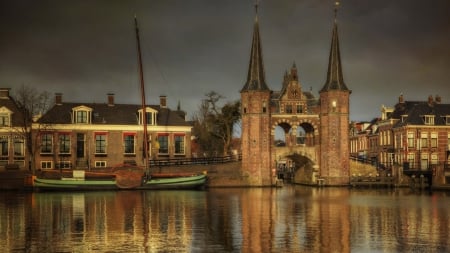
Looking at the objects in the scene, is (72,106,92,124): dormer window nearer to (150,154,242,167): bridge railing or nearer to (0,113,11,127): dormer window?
(0,113,11,127): dormer window

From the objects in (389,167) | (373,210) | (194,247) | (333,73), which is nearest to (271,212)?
(373,210)

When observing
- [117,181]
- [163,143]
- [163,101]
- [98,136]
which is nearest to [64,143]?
[98,136]

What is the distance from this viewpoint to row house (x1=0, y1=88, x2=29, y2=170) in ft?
214

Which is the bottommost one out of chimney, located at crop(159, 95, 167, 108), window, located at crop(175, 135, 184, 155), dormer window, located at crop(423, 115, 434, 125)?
window, located at crop(175, 135, 184, 155)

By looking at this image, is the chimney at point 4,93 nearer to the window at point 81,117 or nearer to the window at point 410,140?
the window at point 81,117

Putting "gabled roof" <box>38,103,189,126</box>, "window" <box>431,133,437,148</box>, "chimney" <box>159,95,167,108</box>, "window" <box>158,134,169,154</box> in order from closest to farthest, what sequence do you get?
"gabled roof" <box>38,103,189,126</box>
"window" <box>158,134,169,154</box>
"chimney" <box>159,95,167,108</box>
"window" <box>431,133,437,148</box>

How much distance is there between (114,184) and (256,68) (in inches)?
813

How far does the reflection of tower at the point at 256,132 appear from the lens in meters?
66.1

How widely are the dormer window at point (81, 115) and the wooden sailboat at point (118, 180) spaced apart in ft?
33.8

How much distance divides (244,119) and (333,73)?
11.1m

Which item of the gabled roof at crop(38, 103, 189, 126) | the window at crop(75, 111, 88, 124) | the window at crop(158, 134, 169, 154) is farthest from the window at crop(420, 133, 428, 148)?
the window at crop(75, 111, 88, 124)

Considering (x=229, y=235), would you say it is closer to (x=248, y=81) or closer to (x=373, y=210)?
(x=373, y=210)

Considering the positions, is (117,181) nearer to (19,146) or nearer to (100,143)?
(100,143)

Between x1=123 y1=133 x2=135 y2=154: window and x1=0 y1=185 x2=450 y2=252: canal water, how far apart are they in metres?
27.3
